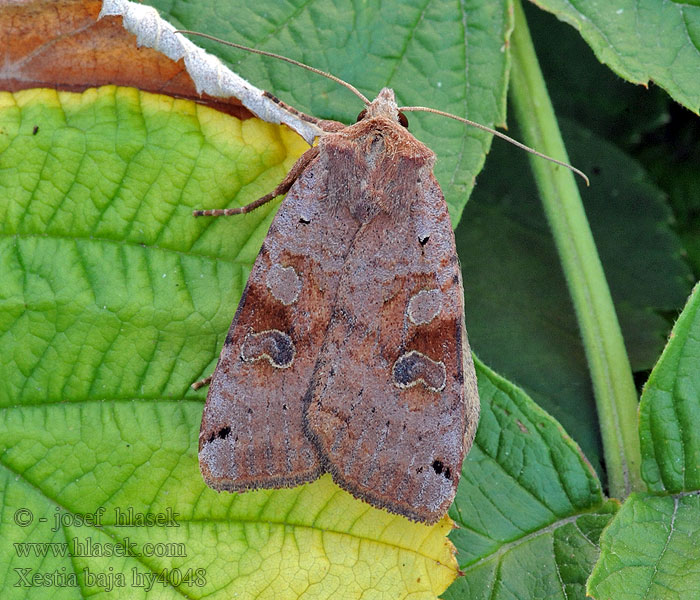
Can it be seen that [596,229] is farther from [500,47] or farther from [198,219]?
[198,219]

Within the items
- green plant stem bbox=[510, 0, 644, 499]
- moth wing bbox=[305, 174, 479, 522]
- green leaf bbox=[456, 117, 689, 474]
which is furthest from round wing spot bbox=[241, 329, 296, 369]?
green plant stem bbox=[510, 0, 644, 499]

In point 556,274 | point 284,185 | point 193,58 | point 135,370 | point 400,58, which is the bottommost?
point 135,370

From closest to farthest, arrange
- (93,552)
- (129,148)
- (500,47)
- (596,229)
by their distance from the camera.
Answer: (93,552) → (129,148) → (500,47) → (596,229)

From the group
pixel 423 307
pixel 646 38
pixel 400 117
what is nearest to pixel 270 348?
pixel 423 307

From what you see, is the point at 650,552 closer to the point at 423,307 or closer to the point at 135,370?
the point at 423,307

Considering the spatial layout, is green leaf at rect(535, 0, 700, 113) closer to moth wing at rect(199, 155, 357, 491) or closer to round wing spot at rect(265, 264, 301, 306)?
moth wing at rect(199, 155, 357, 491)

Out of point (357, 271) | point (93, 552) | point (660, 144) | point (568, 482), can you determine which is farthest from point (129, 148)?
point (660, 144)

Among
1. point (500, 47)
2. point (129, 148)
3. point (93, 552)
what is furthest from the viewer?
point (500, 47)
